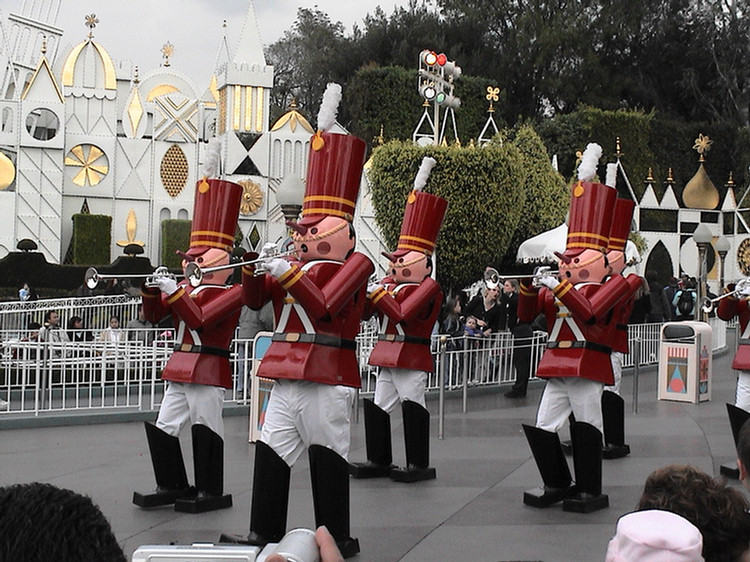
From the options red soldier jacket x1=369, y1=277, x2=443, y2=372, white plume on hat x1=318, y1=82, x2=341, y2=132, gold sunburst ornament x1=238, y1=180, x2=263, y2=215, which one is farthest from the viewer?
gold sunburst ornament x1=238, y1=180, x2=263, y2=215

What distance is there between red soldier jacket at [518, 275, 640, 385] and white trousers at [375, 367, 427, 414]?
3.65ft

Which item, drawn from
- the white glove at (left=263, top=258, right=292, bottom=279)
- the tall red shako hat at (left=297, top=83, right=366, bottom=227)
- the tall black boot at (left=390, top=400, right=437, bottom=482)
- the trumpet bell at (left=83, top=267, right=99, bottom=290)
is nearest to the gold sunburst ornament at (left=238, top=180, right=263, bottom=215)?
the tall black boot at (left=390, top=400, right=437, bottom=482)

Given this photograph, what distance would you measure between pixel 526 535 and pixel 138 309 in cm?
1208

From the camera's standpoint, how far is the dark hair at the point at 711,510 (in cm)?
288

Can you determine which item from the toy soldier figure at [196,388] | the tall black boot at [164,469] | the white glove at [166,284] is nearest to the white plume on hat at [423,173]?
the toy soldier figure at [196,388]

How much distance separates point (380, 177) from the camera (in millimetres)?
20172

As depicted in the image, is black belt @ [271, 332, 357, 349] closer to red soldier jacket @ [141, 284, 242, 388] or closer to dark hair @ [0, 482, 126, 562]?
red soldier jacket @ [141, 284, 242, 388]

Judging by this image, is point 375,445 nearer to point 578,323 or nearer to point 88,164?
point 578,323

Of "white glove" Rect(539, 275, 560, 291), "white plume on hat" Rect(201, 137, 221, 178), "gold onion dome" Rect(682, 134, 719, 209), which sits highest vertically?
"gold onion dome" Rect(682, 134, 719, 209)

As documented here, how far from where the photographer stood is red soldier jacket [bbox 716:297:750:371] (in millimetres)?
8594

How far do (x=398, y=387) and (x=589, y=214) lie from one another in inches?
81.4

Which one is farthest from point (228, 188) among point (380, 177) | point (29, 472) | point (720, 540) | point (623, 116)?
point (623, 116)

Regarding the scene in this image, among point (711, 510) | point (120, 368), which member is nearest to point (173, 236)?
point (120, 368)

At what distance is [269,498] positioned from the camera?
19.6 feet
